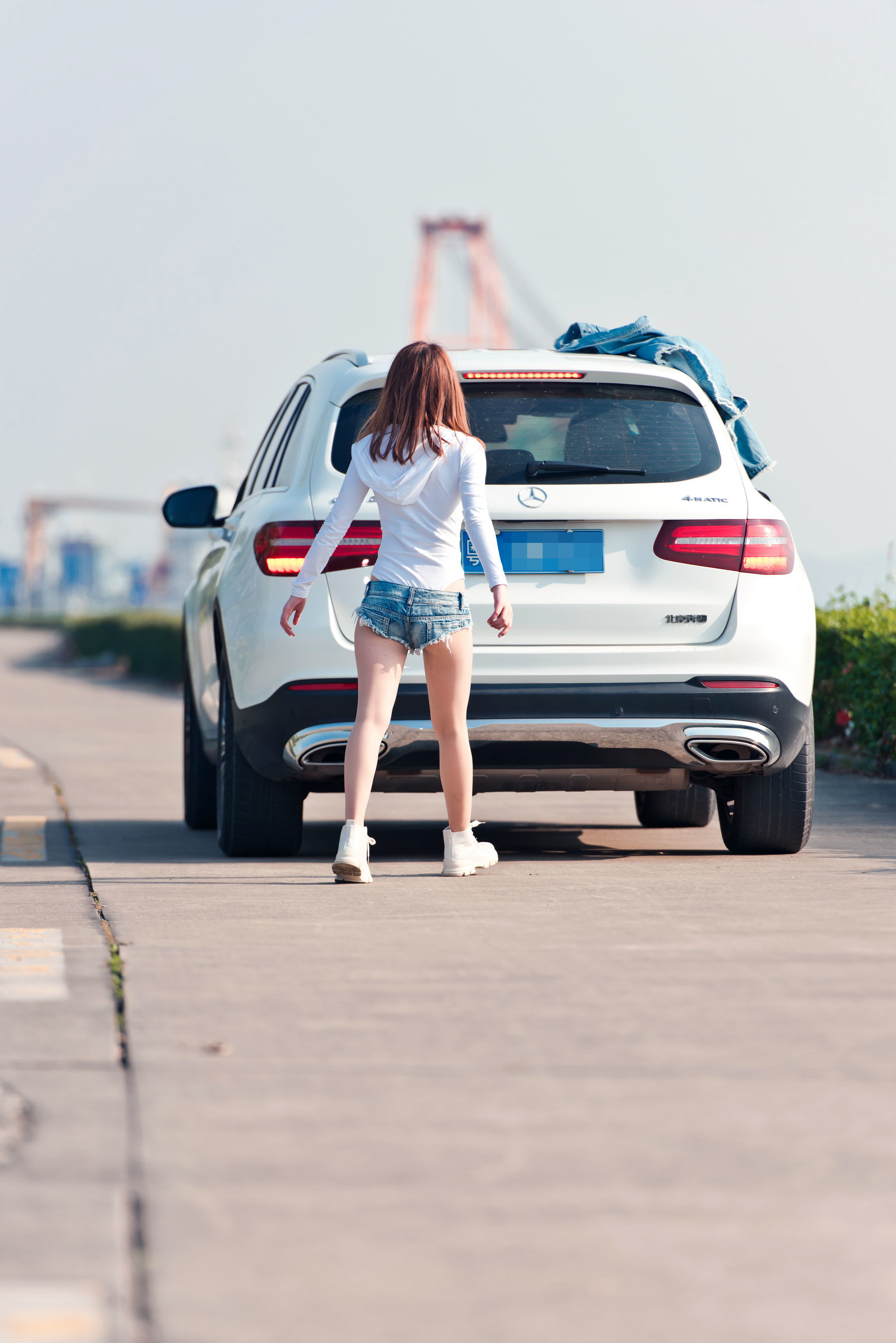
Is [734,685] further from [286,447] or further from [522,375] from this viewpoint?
[286,447]

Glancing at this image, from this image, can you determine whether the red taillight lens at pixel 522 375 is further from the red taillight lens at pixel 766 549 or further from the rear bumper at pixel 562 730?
the rear bumper at pixel 562 730

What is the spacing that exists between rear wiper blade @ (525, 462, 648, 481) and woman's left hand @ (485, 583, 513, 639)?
1.95 feet

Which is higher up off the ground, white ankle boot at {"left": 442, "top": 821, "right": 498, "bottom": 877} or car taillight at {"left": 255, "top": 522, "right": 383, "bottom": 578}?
car taillight at {"left": 255, "top": 522, "right": 383, "bottom": 578}

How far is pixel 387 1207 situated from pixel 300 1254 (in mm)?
220

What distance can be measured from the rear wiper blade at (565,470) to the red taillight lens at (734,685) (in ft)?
2.41

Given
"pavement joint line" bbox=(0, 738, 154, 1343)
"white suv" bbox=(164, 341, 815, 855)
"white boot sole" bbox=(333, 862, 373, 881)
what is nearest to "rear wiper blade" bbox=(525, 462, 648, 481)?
"white suv" bbox=(164, 341, 815, 855)

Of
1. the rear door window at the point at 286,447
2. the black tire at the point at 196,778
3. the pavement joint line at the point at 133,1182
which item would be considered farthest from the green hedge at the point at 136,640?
the pavement joint line at the point at 133,1182

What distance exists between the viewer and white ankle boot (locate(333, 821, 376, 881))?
595cm

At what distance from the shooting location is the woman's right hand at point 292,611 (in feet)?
19.4

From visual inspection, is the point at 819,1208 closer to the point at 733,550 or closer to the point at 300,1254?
the point at 300,1254

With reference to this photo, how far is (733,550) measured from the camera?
20.5 ft

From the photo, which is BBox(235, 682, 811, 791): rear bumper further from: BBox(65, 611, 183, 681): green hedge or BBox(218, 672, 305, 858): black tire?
BBox(65, 611, 183, 681): green hedge

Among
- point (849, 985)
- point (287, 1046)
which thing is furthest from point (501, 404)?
point (287, 1046)

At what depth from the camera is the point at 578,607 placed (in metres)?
6.18
